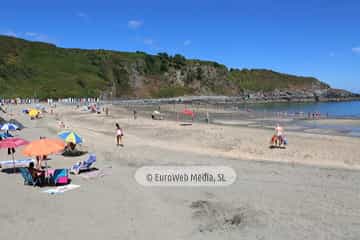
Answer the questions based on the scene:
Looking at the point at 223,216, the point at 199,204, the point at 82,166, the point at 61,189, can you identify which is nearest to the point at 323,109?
the point at 82,166

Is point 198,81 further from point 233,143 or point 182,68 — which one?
point 233,143

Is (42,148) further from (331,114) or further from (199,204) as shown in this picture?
(331,114)

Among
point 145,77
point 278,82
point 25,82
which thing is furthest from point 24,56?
point 278,82

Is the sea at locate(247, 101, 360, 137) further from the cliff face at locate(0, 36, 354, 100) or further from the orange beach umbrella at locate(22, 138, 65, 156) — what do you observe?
the cliff face at locate(0, 36, 354, 100)

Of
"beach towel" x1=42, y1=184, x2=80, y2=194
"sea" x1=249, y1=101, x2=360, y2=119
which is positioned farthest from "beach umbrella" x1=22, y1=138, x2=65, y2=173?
"sea" x1=249, y1=101, x2=360, y2=119

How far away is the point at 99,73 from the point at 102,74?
914 mm

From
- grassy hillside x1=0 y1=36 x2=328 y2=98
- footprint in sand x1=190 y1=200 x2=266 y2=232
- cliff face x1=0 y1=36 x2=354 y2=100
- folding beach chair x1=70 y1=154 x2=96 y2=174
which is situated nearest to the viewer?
footprint in sand x1=190 y1=200 x2=266 y2=232

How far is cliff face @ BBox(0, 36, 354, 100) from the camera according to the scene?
8731 cm

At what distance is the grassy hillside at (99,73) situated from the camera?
3430 inches

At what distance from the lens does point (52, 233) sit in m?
7.79

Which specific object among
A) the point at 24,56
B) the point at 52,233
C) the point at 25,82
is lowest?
the point at 52,233

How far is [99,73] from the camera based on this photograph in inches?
4094

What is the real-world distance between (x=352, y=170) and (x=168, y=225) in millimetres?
9062

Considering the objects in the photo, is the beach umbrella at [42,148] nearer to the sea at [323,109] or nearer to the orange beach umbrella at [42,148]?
the orange beach umbrella at [42,148]
